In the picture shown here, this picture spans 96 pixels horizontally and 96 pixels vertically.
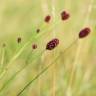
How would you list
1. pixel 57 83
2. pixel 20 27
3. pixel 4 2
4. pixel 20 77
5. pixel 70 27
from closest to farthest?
pixel 57 83, pixel 20 77, pixel 70 27, pixel 20 27, pixel 4 2

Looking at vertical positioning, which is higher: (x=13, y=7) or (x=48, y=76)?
(x=48, y=76)

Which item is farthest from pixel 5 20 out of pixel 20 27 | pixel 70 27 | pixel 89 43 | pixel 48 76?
pixel 48 76

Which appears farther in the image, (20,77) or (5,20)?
(5,20)

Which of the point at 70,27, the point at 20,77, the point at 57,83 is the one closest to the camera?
the point at 57,83

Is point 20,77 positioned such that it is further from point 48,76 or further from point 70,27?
point 70,27

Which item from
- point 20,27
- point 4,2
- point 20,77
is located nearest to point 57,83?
point 20,77

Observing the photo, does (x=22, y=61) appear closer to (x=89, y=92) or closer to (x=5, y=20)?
(x=89, y=92)
